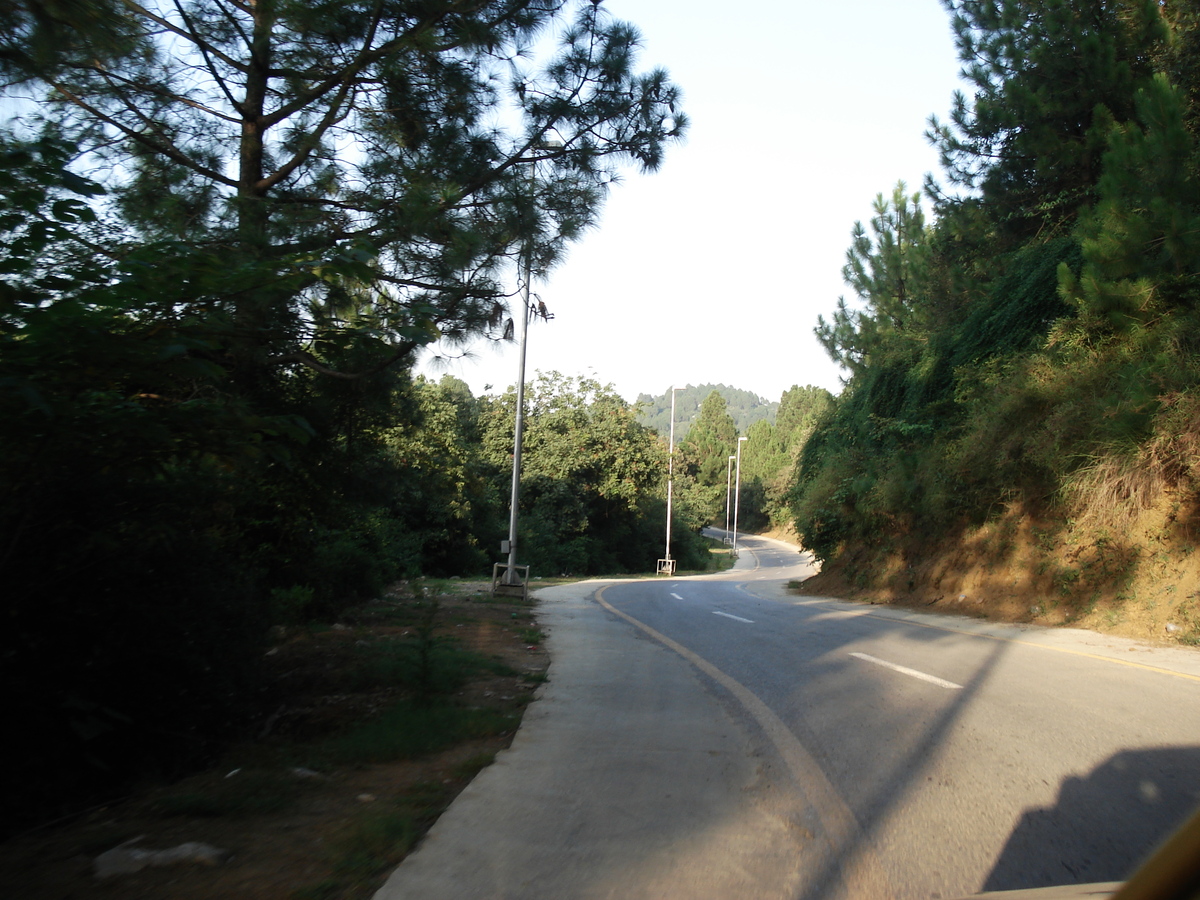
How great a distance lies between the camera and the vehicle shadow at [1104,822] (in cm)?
381

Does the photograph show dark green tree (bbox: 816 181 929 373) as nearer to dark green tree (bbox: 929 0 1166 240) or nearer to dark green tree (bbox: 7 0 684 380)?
dark green tree (bbox: 929 0 1166 240)

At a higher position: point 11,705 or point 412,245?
point 412,245

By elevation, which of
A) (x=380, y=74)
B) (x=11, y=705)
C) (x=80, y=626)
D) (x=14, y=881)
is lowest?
(x=14, y=881)

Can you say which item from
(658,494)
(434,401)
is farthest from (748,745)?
(658,494)

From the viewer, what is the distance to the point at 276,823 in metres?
4.57

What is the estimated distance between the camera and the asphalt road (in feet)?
12.9

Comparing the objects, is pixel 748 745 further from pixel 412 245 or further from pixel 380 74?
pixel 380 74

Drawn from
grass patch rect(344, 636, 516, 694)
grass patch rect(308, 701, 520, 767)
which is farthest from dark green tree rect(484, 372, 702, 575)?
grass patch rect(308, 701, 520, 767)

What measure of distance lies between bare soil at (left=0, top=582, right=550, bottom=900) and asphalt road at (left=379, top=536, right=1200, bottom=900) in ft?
0.84

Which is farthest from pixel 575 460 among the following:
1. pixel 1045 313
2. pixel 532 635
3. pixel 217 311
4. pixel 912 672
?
pixel 217 311

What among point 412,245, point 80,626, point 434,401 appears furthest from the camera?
point 434,401

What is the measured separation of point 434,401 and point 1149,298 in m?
25.3

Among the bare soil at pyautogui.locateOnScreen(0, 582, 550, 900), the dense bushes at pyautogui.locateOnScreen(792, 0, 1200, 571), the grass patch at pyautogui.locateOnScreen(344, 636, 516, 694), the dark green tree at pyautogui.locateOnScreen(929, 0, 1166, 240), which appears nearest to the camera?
the bare soil at pyautogui.locateOnScreen(0, 582, 550, 900)

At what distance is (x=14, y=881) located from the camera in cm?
377
